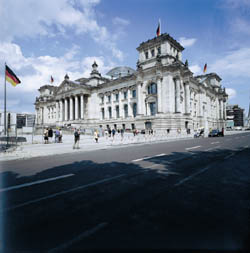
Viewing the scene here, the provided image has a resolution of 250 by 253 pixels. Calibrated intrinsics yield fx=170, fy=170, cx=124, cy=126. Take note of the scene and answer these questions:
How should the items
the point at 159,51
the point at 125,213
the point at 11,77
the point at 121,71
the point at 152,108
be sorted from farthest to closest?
Result: the point at 121,71, the point at 152,108, the point at 159,51, the point at 11,77, the point at 125,213

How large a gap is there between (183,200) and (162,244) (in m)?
1.63

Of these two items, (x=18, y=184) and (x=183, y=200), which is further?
(x=18, y=184)

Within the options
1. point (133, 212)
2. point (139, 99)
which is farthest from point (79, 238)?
point (139, 99)

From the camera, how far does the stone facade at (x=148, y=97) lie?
4212 centimetres

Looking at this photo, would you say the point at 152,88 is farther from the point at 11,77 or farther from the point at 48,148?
the point at 48,148

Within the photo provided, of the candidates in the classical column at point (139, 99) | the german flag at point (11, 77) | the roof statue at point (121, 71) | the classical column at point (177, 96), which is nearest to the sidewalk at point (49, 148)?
the german flag at point (11, 77)

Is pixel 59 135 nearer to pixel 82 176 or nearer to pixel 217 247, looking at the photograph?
pixel 82 176

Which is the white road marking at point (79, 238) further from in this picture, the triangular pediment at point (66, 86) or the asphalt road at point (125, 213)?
the triangular pediment at point (66, 86)

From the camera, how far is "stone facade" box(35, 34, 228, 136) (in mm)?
42125

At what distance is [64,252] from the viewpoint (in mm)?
2209

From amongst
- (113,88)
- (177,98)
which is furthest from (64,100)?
(177,98)

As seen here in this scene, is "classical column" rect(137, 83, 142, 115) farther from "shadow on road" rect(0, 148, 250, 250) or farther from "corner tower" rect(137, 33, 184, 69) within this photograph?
"shadow on road" rect(0, 148, 250, 250)

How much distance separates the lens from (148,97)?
45.5 m

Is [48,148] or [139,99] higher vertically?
[139,99]
